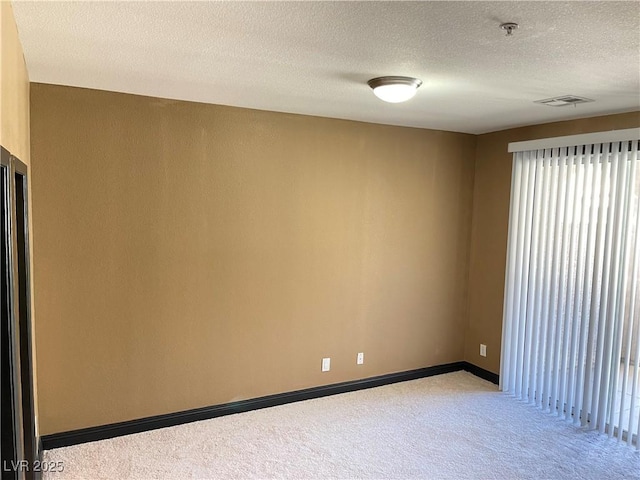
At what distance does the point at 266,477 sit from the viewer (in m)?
2.95

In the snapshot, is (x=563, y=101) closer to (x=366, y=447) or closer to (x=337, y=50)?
(x=337, y=50)

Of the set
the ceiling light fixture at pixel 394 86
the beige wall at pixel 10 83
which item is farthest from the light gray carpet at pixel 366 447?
the ceiling light fixture at pixel 394 86

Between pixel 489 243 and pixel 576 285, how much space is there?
99 cm

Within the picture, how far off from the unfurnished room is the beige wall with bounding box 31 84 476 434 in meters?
0.02

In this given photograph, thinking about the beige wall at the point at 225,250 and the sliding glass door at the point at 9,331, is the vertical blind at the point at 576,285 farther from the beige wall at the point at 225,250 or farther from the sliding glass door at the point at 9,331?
the sliding glass door at the point at 9,331

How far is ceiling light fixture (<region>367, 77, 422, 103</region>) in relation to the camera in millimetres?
2615

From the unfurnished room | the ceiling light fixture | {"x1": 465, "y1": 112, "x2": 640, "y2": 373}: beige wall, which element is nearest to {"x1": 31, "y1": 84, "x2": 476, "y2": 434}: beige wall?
the unfurnished room

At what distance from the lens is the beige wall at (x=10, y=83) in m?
1.64

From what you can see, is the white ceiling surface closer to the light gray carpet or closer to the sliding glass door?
the sliding glass door

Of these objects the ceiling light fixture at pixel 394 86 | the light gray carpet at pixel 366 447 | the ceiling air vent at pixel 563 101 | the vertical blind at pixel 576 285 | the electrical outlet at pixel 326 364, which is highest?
the ceiling air vent at pixel 563 101

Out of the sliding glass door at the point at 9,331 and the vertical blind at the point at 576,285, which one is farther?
the vertical blind at the point at 576,285

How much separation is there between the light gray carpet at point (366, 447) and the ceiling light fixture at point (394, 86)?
86.9 inches

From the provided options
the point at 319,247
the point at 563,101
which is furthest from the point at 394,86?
the point at 319,247

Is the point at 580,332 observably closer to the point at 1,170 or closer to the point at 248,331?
the point at 248,331
